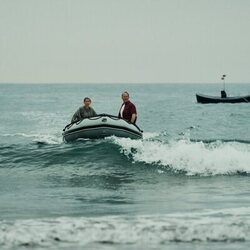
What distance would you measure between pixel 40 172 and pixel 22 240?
8.86 m

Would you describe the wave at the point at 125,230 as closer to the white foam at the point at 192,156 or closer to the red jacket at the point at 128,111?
the white foam at the point at 192,156

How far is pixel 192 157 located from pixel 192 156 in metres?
0.05

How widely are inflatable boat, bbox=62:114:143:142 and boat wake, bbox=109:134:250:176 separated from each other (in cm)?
81

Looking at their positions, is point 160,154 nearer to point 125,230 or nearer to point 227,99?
point 125,230

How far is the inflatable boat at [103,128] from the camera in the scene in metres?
19.3

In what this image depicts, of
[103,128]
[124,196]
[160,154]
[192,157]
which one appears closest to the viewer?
[124,196]

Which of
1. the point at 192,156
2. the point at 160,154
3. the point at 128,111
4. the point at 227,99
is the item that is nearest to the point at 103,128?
the point at 128,111

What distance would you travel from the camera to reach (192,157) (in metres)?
16.7

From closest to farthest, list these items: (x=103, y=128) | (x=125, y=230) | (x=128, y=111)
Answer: (x=125, y=230) < (x=128, y=111) < (x=103, y=128)

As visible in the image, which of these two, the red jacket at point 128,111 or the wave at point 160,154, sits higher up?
the red jacket at point 128,111

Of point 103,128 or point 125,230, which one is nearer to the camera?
point 125,230

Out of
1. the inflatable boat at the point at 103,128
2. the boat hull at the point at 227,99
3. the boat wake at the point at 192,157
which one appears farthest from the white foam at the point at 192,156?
the boat hull at the point at 227,99

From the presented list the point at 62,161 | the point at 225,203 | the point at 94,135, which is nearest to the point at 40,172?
the point at 62,161

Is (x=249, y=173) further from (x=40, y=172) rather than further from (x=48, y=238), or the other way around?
(x=48, y=238)
